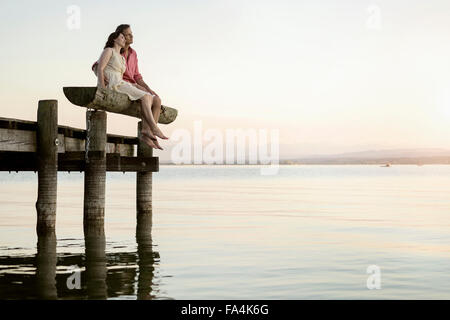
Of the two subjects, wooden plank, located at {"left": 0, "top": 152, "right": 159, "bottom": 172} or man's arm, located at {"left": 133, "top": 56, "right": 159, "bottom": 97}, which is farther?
wooden plank, located at {"left": 0, "top": 152, "right": 159, "bottom": 172}

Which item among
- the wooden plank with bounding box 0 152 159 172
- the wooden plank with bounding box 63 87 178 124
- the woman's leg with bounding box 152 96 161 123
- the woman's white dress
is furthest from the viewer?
the wooden plank with bounding box 0 152 159 172

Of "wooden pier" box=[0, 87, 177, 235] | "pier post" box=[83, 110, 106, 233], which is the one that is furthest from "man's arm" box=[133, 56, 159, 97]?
"pier post" box=[83, 110, 106, 233]

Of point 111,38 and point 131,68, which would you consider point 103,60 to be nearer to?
point 111,38

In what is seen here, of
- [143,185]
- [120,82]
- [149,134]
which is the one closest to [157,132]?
[149,134]

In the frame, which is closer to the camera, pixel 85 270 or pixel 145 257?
pixel 85 270

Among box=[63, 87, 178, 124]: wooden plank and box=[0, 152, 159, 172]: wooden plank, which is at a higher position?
box=[63, 87, 178, 124]: wooden plank

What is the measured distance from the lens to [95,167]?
16.6 metres

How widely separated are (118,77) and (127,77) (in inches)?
12.6

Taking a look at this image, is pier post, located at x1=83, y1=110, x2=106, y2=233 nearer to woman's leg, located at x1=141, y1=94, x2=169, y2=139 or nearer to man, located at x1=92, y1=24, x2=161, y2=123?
man, located at x1=92, y1=24, x2=161, y2=123

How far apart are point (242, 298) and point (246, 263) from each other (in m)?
3.71

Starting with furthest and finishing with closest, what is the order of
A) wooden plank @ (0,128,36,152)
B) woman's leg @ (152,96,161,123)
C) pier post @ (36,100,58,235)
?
pier post @ (36,100,58,235) → wooden plank @ (0,128,36,152) → woman's leg @ (152,96,161,123)

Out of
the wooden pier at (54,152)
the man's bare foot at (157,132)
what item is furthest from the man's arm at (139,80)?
the man's bare foot at (157,132)

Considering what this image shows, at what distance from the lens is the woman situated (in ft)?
43.8
